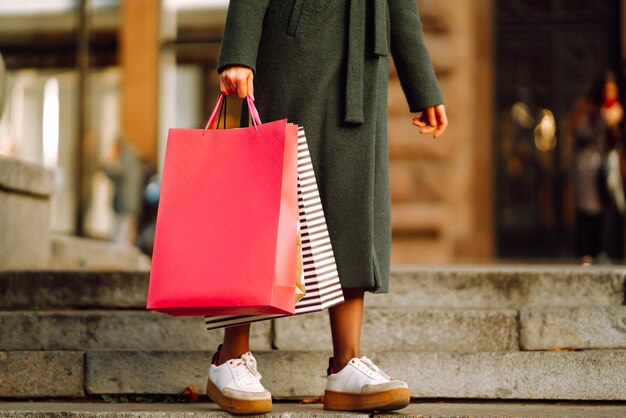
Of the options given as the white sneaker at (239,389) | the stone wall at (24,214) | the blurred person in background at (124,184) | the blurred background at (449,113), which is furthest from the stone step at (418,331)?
the blurred person in background at (124,184)

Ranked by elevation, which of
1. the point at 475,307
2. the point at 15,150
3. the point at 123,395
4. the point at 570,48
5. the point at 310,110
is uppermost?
the point at 570,48

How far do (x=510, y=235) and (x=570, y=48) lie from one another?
1.97 m

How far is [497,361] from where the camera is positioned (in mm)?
3980

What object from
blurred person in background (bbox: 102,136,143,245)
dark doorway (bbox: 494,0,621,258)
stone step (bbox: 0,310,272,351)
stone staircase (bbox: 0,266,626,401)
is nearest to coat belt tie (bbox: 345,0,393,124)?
stone staircase (bbox: 0,266,626,401)

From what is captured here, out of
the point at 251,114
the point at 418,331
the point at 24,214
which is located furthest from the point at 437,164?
the point at 251,114

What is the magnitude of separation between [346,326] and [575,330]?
1233mm

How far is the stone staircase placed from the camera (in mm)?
3969

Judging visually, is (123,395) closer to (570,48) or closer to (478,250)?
(478,250)

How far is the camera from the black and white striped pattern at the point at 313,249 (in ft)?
10.9

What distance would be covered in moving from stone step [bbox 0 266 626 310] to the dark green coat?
4.33 ft

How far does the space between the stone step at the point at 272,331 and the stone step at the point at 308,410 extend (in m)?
0.39

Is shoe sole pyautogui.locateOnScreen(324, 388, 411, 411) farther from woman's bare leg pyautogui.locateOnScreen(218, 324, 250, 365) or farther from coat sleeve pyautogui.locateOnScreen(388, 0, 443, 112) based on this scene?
coat sleeve pyautogui.locateOnScreen(388, 0, 443, 112)

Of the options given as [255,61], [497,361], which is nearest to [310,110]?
[255,61]

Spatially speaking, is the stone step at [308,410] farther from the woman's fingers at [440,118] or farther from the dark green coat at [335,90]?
the woman's fingers at [440,118]
